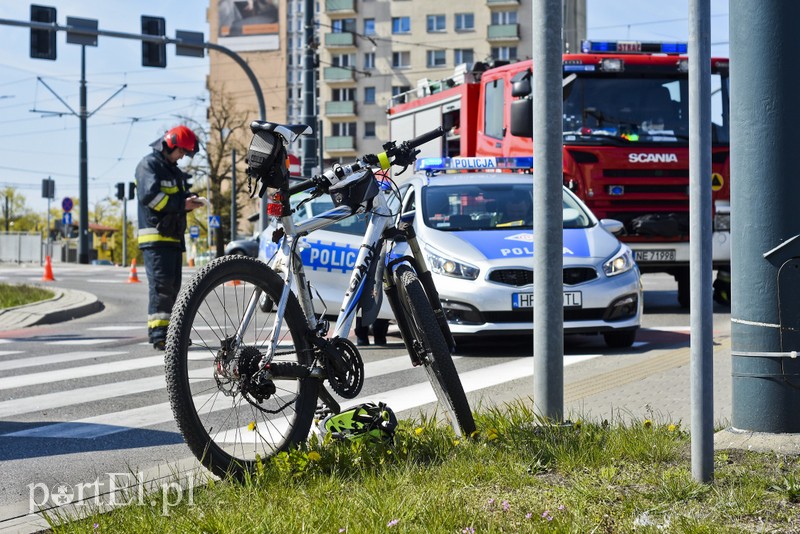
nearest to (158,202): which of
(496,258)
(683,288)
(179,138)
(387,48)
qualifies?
(179,138)

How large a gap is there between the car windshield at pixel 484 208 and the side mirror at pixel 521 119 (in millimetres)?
1682

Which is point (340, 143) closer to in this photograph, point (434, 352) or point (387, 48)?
point (387, 48)

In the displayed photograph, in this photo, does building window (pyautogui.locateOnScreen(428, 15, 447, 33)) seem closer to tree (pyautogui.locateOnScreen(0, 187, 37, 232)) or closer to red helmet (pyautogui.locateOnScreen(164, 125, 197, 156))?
tree (pyautogui.locateOnScreen(0, 187, 37, 232))

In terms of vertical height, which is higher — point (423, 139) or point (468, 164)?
point (468, 164)

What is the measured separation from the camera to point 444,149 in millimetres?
17375

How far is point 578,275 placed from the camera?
9.94 m

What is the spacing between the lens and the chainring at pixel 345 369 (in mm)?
4625

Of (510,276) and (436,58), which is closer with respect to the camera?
(510,276)

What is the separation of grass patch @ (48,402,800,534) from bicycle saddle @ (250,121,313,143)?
115cm

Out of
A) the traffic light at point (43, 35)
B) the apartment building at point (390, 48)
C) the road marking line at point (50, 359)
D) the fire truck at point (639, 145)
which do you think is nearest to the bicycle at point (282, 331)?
the road marking line at point (50, 359)

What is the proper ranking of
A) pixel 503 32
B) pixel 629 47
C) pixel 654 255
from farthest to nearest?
pixel 503 32 → pixel 629 47 → pixel 654 255

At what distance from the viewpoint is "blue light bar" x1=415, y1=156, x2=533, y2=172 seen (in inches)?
473

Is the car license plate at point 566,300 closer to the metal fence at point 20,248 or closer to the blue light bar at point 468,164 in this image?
the blue light bar at point 468,164

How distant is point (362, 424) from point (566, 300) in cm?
543
